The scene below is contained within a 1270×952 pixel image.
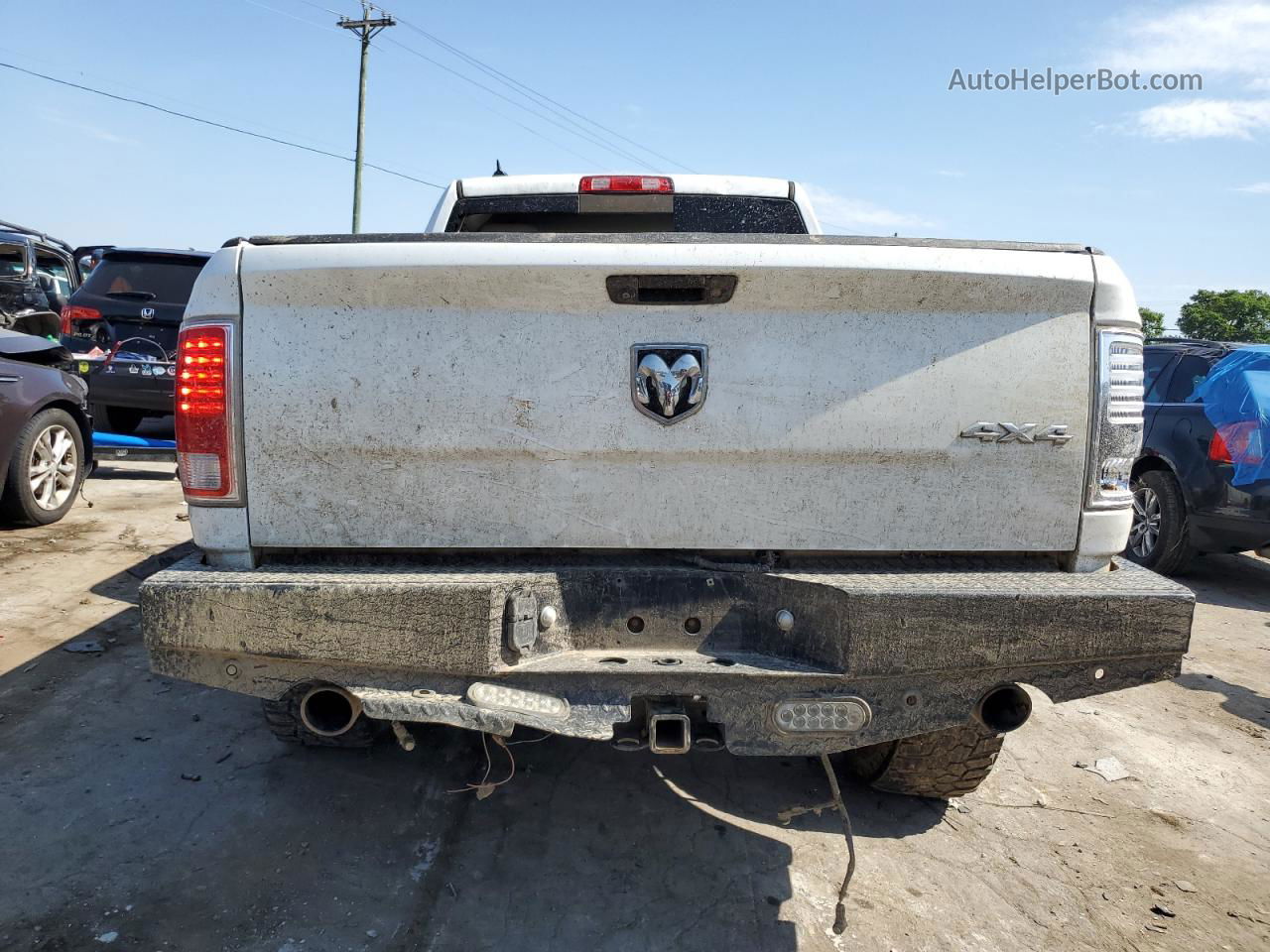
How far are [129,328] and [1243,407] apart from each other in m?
9.46

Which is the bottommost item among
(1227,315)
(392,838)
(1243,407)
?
(392,838)

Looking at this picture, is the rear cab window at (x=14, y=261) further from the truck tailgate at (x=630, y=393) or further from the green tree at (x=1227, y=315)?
the green tree at (x=1227, y=315)

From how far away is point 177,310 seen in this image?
323 inches

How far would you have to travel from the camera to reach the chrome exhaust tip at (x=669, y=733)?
2191 mm

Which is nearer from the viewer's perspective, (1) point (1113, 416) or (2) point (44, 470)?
(1) point (1113, 416)

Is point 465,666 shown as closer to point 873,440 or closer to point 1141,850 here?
point 873,440

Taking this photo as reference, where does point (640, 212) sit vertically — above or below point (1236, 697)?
above

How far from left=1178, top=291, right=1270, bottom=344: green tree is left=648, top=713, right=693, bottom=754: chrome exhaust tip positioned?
35.2 metres

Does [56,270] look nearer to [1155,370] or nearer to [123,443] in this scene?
[123,443]

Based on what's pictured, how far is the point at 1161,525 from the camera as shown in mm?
6523

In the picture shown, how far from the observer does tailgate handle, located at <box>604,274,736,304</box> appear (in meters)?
2.24

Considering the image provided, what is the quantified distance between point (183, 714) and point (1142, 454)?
677 cm

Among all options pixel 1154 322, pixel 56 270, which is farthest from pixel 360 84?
pixel 1154 322

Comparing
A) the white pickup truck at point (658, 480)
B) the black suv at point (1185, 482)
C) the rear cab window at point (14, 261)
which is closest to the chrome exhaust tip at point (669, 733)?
the white pickup truck at point (658, 480)
